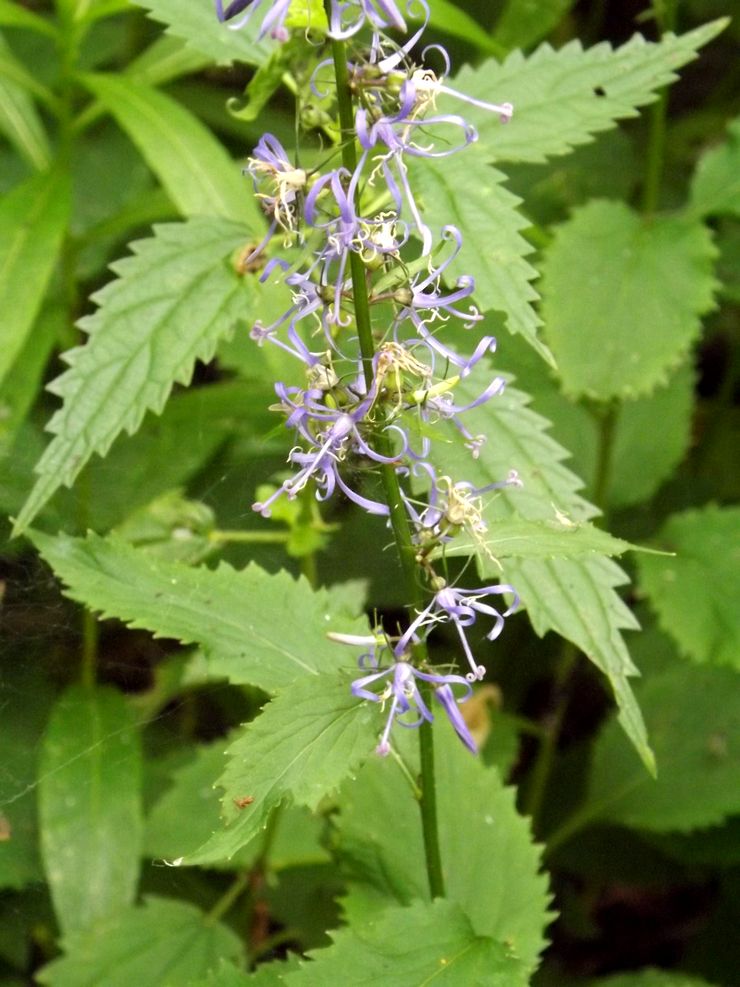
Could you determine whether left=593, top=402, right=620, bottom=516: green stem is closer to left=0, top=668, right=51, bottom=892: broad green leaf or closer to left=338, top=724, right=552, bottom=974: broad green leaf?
left=338, top=724, right=552, bottom=974: broad green leaf

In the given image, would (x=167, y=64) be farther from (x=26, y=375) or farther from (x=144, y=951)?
(x=144, y=951)

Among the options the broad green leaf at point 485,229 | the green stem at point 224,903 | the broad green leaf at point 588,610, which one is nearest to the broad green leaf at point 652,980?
the green stem at point 224,903

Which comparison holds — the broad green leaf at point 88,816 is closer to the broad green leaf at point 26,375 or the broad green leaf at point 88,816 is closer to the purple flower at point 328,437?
the broad green leaf at point 26,375

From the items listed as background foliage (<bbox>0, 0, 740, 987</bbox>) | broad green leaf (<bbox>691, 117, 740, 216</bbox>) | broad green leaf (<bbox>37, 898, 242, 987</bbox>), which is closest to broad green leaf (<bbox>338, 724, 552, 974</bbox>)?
background foliage (<bbox>0, 0, 740, 987</bbox>)

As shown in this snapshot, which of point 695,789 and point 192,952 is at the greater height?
point 192,952

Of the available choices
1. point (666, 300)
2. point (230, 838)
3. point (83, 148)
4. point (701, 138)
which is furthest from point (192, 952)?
point (701, 138)

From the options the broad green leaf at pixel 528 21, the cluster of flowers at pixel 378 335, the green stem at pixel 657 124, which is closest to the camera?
the cluster of flowers at pixel 378 335

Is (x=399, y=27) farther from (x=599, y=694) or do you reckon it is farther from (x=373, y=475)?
(x=599, y=694)
